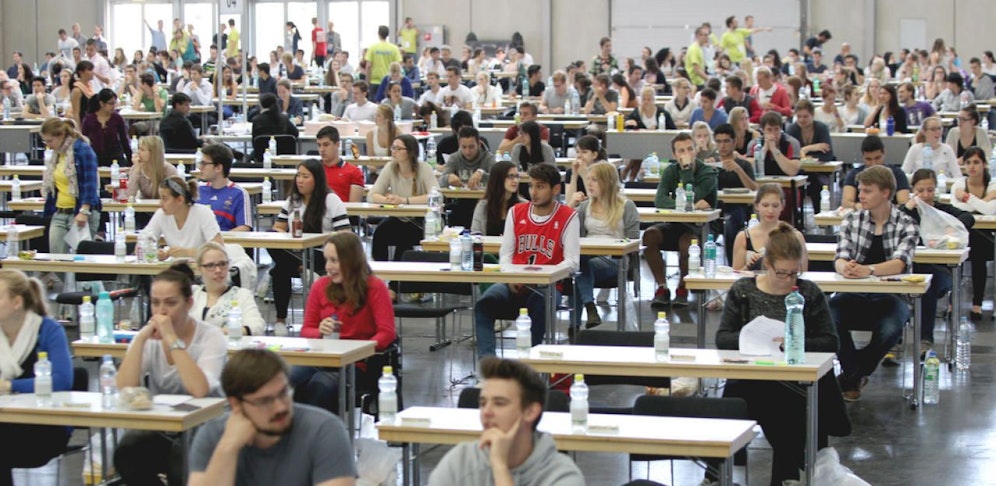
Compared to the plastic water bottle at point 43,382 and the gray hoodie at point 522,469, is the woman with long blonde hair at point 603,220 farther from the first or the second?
the gray hoodie at point 522,469

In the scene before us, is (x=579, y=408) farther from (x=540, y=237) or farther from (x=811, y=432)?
(x=540, y=237)

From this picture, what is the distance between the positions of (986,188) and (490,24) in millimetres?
23311

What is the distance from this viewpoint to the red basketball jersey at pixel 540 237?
9117 mm

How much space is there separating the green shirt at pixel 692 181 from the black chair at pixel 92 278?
153 inches

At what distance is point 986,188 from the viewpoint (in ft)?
35.8

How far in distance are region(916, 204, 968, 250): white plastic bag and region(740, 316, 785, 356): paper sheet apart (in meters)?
2.93

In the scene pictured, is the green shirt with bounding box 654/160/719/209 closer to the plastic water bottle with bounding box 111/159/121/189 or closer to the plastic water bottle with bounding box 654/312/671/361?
the plastic water bottle with bounding box 111/159/121/189

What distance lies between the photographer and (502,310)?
882 cm

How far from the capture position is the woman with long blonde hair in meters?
9.98

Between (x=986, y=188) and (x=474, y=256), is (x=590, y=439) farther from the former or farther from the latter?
(x=986, y=188)

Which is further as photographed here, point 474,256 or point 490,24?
point 490,24

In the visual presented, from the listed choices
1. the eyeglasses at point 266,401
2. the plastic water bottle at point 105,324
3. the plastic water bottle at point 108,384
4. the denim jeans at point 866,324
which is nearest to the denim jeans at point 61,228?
the plastic water bottle at point 105,324

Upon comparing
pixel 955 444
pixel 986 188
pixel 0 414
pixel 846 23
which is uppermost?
pixel 846 23

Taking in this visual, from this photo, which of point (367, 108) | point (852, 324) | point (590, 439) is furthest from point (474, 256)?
point (367, 108)
